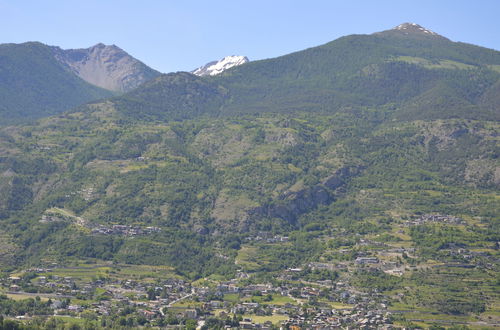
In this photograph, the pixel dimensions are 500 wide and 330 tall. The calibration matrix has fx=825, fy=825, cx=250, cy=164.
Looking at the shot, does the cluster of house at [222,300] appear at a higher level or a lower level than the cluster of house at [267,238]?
lower

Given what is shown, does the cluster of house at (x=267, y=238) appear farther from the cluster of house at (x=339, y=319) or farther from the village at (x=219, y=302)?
the cluster of house at (x=339, y=319)

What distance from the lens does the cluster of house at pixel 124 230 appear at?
173125 mm

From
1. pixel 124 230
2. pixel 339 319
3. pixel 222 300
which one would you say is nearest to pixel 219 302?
pixel 222 300

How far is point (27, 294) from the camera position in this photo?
134 m

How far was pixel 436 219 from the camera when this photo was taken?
176 m

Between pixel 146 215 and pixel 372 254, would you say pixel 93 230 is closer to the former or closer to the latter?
pixel 146 215

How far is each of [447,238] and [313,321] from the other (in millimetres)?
49918

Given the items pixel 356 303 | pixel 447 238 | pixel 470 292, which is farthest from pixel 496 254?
pixel 356 303

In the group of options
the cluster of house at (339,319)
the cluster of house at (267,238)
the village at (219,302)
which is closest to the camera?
the cluster of house at (339,319)

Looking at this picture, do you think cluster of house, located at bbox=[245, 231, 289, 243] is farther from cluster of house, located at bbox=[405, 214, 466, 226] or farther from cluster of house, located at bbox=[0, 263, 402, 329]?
cluster of house, located at bbox=[405, 214, 466, 226]

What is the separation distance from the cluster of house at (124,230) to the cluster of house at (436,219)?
179ft

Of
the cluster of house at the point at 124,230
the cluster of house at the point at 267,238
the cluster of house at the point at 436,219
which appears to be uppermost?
the cluster of house at the point at 436,219

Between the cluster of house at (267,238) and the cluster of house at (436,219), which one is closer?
the cluster of house at (436,219)

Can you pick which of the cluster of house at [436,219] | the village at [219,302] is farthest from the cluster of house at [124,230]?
the cluster of house at [436,219]
